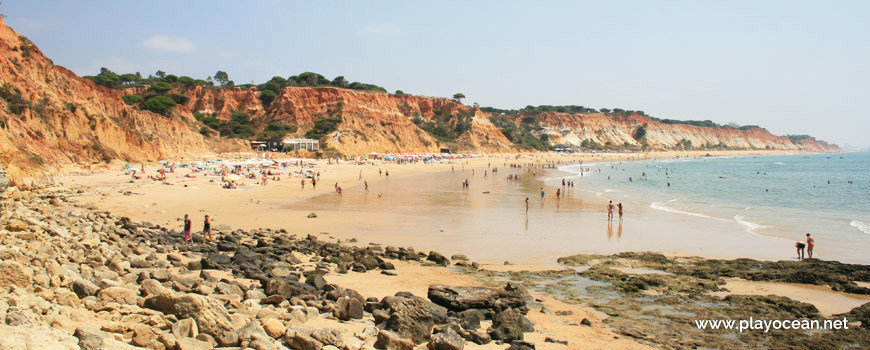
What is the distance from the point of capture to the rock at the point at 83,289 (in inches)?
231

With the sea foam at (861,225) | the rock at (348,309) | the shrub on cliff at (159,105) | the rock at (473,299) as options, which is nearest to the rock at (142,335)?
the rock at (348,309)

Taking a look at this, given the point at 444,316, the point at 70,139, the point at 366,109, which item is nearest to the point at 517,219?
the point at 444,316

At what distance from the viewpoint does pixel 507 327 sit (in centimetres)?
717

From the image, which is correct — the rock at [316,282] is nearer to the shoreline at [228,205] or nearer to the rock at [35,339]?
the rock at [35,339]

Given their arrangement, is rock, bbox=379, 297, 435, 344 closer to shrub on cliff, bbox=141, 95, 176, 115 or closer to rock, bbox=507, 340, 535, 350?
rock, bbox=507, 340, 535, 350

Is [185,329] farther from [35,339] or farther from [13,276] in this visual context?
[13,276]

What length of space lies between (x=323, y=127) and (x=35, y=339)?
3003 inches

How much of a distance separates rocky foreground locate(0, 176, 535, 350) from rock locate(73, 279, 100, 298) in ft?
0.04

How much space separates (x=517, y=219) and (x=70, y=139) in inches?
1349

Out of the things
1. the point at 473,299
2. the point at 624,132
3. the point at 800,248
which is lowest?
the point at 800,248

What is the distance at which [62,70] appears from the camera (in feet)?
156

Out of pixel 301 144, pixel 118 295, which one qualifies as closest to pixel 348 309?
pixel 118 295

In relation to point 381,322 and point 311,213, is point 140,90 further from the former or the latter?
point 381,322

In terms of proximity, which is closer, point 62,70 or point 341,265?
point 341,265
